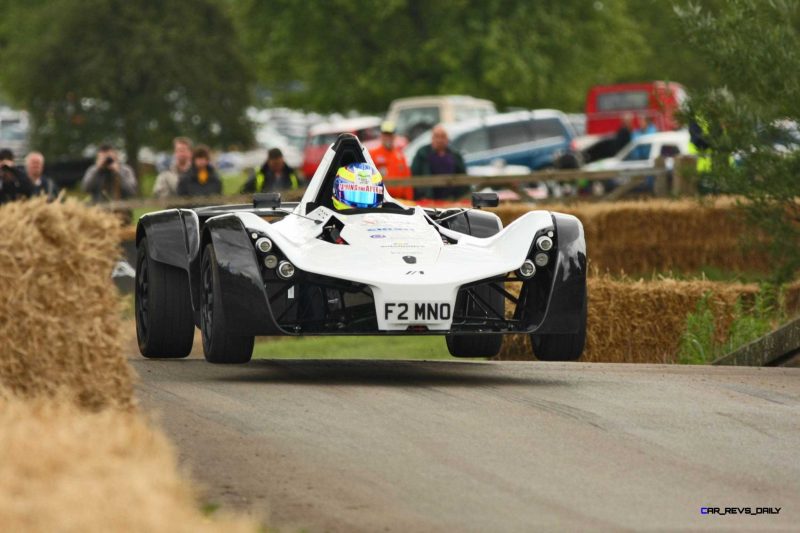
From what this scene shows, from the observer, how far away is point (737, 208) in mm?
17953

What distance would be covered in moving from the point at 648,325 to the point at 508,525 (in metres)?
9.26

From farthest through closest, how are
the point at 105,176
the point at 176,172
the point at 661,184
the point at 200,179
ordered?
the point at 661,184 < the point at 105,176 < the point at 176,172 < the point at 200,179

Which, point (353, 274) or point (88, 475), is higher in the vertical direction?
point (353, 274)

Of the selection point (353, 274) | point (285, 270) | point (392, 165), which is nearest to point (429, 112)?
point (392, 165)

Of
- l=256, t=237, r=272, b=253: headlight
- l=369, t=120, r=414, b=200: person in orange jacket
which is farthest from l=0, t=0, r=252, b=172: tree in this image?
l=256, t=237, r=272, b=253: headlight

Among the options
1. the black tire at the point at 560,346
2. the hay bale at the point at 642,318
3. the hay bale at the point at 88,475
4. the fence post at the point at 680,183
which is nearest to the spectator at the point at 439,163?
the fence post at the point at 680,183

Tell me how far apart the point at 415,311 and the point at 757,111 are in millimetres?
6849

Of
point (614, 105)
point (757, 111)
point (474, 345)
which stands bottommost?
point (474, 345)

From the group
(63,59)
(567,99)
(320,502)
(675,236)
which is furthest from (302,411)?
(567,99)

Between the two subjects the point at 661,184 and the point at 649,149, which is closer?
the point at 661,184

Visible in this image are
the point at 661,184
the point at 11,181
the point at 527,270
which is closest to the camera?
the point at 527,270

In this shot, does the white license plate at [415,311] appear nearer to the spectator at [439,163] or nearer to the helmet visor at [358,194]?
the helmet visor at [358,194]

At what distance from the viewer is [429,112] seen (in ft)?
161

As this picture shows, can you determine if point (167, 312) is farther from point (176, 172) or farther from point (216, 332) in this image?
point (176, 172)
